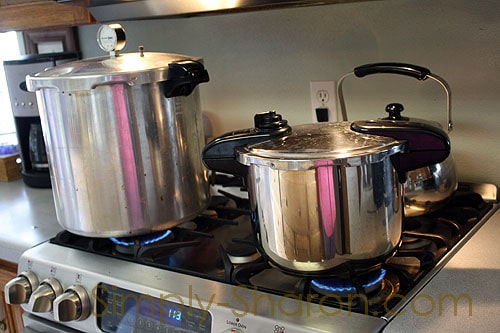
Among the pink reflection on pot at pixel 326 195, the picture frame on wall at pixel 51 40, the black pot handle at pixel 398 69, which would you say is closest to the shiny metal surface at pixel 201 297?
the pink reflection on pot at pixel 326 195

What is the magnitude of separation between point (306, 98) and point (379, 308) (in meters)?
0.65

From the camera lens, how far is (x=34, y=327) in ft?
3.33

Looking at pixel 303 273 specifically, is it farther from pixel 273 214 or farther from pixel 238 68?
pixel 238 68

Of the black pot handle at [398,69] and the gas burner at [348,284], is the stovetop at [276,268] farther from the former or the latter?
the black pot handle at [398,69]

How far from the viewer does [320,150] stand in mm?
727

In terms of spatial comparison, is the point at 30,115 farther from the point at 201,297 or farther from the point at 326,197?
the point at 326,197

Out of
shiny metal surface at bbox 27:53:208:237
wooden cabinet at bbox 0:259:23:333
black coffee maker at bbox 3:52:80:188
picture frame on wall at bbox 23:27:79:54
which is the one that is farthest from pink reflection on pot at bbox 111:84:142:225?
picture frame on wall at bbox 23:27:79:54

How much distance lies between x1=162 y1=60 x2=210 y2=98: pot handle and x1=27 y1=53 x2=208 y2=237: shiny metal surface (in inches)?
0.4

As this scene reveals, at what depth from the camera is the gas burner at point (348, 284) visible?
2.52 feet

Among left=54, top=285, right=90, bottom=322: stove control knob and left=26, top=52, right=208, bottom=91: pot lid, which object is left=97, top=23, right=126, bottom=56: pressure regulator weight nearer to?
left=26, top=52, right=208, bottom=91: pot lid

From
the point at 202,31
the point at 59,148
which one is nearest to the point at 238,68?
the point at 202,31

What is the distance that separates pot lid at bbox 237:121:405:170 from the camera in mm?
712

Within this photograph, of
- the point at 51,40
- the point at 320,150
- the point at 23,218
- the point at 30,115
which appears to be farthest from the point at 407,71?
the point at 51,40

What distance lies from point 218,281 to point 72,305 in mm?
246
